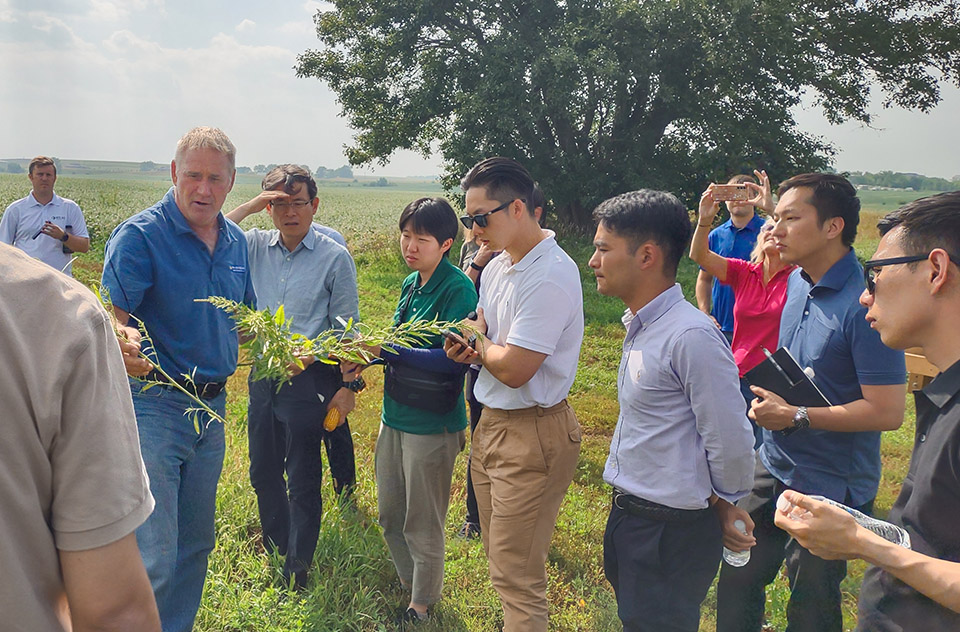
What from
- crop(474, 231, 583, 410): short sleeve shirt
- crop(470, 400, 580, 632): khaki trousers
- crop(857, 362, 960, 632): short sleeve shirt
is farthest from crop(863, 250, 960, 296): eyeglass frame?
crop(470, 400, 580, 632): khaki trousers

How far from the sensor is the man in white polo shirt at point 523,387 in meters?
2.86

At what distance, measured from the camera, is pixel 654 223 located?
2543 mm

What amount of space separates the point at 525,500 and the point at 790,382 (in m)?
1.14

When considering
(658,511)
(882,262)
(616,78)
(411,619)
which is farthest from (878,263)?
(616,78)

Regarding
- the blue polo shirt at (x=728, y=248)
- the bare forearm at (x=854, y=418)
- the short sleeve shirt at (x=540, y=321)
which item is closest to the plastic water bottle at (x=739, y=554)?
the bare forearm at (x=854, y=418)

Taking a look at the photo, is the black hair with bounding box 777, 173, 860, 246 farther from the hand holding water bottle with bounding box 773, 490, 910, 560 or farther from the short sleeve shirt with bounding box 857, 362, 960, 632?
the hand holding water bottle with bounding box 773, 490, 910, 560

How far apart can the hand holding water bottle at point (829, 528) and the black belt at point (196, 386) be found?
224 cm

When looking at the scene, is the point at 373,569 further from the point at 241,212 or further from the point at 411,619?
the point at 241,212

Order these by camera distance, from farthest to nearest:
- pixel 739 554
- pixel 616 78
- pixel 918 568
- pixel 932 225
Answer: pixel 616 78
pixel 739 554
pixel 932 225
pixel 918 568

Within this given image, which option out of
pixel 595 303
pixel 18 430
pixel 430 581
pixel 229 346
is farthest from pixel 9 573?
pixel 595 303

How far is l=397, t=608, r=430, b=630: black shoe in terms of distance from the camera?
347 centimetres

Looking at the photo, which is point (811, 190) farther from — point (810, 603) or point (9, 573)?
point (9, 573)

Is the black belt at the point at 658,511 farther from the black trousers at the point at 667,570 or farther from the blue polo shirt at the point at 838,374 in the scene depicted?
the blue polo shirt at the point at 838,374

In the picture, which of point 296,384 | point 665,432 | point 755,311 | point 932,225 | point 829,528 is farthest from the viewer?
point 755,311
